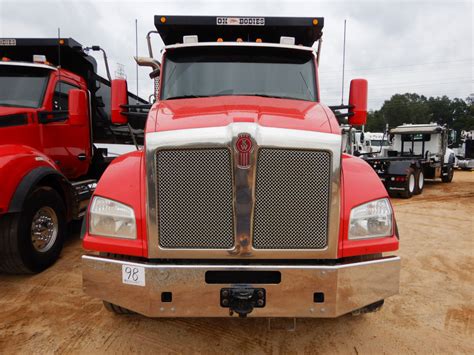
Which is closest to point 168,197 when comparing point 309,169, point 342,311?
point 309,169

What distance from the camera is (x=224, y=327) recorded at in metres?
3.11

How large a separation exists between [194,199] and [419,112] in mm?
97497

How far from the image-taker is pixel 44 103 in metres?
5.00

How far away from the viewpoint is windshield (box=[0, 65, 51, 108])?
15.9ft

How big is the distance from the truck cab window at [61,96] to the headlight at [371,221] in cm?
464

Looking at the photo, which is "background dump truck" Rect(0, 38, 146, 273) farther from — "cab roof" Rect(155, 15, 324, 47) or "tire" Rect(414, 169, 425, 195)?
"tire" Rect(414, 169, 425, 195)

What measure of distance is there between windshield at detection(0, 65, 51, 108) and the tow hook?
4.19 meters

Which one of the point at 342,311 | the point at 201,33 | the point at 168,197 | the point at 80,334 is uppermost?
the point at 201,33

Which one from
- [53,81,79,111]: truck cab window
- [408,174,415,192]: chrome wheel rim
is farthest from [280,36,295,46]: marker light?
[408,174,415,192]: chrome wheel rim

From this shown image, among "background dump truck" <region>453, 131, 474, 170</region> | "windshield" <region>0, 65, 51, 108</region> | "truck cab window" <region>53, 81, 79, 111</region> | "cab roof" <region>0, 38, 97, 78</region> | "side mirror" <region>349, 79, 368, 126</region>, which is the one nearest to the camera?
"side mirror" <region>349, 79, 368, 126</region>

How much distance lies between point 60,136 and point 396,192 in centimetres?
969

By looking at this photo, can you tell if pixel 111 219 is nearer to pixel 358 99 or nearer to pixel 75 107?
pixel 75 107

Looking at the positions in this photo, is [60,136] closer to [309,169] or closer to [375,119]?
[309,169]

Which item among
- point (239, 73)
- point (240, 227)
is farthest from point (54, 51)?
point (240, 227)
